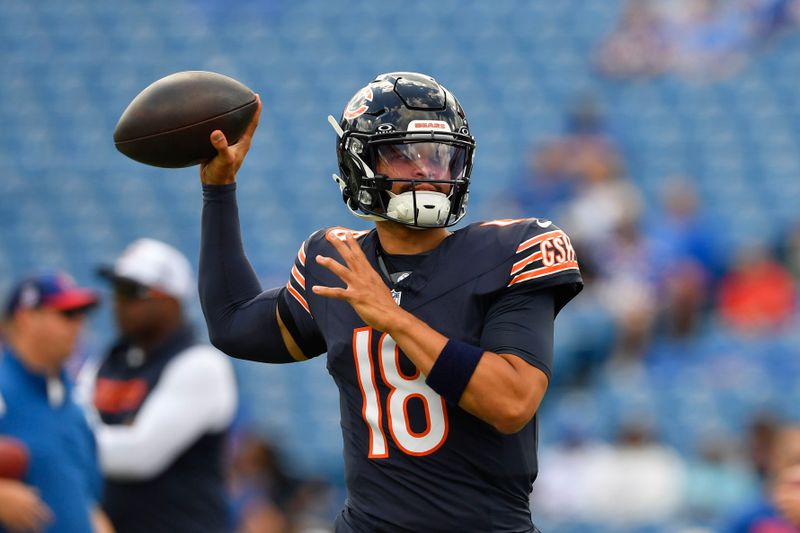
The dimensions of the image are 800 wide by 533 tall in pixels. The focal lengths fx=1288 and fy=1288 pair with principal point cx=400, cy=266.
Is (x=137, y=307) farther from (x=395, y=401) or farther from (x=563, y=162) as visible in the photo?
(x=563, y=162)

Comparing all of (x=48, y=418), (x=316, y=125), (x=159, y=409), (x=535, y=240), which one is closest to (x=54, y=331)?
(x=48, y=418)

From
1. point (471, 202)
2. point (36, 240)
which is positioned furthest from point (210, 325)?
point (36, 240)

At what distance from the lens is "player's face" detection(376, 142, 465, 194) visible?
8.68 ft

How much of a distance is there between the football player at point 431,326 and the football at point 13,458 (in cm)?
142

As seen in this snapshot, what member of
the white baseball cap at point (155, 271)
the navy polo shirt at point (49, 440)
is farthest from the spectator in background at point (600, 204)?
the navy polo shirt at point (49, 440)

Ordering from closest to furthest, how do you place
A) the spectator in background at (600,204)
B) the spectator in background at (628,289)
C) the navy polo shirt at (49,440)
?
the navy polo shirt at (49,440)
the spectator in background at (628,289)
the spectator in background at (600,204)

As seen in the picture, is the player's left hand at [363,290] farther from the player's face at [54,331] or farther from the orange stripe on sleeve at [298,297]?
the player's face at [54,331]

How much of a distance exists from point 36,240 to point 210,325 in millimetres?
6946

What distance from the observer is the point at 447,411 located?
258 cm

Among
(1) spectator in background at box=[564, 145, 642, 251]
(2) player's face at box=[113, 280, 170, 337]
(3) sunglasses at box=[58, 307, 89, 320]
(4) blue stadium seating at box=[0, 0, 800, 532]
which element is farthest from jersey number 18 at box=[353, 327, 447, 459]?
(1) spectator in background at box=[564, 145, 642, 251]

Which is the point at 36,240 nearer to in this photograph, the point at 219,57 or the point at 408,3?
the point at 219,57

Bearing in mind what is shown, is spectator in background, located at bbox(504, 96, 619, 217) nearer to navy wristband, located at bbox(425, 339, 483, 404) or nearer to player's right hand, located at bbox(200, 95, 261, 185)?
player's right hand, located at bbox(200, 95, 261, 185)

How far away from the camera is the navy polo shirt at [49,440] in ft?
12.7

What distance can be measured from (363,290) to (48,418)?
1794mm
